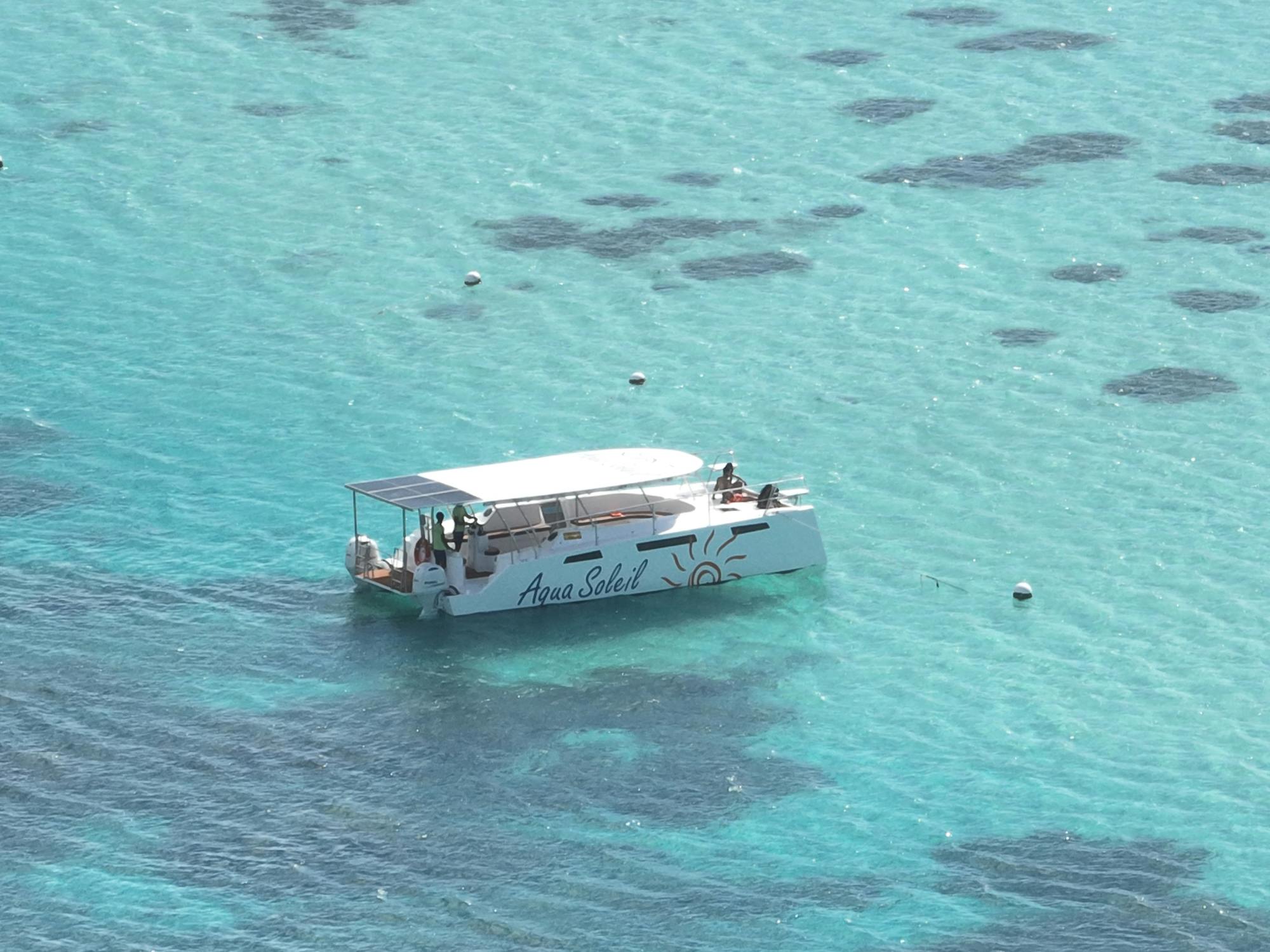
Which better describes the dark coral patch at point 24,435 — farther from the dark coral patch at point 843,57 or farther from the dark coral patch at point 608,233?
the dark coral patch at point 843,57

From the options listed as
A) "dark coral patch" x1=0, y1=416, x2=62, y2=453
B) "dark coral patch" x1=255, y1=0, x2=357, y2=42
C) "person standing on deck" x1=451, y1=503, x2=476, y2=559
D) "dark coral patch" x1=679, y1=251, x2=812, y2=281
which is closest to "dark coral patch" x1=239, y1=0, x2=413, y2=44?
"dark coral patch" x1=255, y1=0, x2=357, y2=42

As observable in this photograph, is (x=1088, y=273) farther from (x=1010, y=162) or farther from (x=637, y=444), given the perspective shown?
(x=637, y=444)

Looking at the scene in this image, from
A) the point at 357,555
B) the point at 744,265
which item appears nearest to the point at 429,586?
the point at 357,555

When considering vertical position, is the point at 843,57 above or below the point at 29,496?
above

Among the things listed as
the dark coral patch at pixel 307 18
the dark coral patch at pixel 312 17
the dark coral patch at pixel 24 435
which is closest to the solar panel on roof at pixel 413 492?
the dark coral patch at pixel 24 435

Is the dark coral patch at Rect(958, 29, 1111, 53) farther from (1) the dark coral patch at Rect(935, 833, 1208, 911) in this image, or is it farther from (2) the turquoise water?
(1) the dark coral patch at Rect(935, 833, 1208, 911)

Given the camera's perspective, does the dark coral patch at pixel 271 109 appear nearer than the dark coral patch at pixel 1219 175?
No
